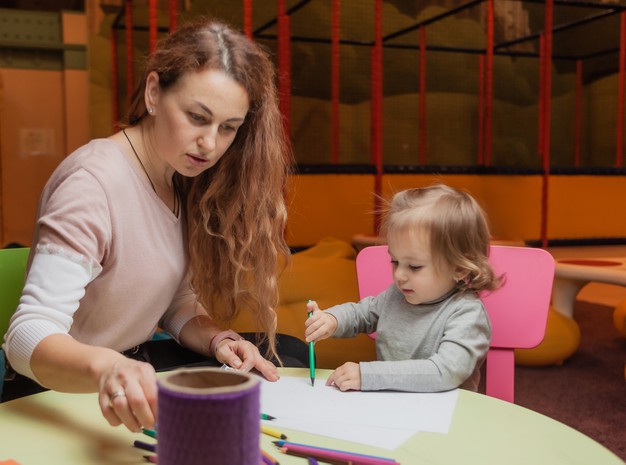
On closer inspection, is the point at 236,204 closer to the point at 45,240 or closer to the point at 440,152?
the point at 45,240

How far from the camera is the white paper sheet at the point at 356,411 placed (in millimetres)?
684

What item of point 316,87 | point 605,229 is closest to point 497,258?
point 605,229

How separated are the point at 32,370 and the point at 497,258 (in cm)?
76

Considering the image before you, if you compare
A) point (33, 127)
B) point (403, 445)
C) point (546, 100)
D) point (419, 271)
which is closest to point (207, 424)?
point (403, 445)

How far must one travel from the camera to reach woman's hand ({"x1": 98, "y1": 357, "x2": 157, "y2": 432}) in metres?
0.57

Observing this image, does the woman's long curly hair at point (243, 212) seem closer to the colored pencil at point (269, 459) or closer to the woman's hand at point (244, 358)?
the woman's hand at point (244, 358)

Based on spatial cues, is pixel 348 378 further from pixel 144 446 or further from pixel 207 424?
pixel 207 424

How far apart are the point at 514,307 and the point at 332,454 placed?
620 mm

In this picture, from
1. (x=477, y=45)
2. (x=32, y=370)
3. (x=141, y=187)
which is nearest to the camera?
(x=32, y=370)

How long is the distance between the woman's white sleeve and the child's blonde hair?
489mm

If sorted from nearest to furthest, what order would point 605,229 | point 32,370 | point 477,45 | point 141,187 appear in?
point 32,370 < point 141,187 < point 605,229 < point 477,45

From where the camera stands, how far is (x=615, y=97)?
6.28 metres

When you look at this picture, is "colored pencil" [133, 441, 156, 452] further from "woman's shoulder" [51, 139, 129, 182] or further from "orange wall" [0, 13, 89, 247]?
"orange wall" [0, 13, 89, 247]

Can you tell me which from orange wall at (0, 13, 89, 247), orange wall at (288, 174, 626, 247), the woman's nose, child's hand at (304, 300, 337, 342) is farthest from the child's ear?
orange wall at (0, 13, 89, 247)
